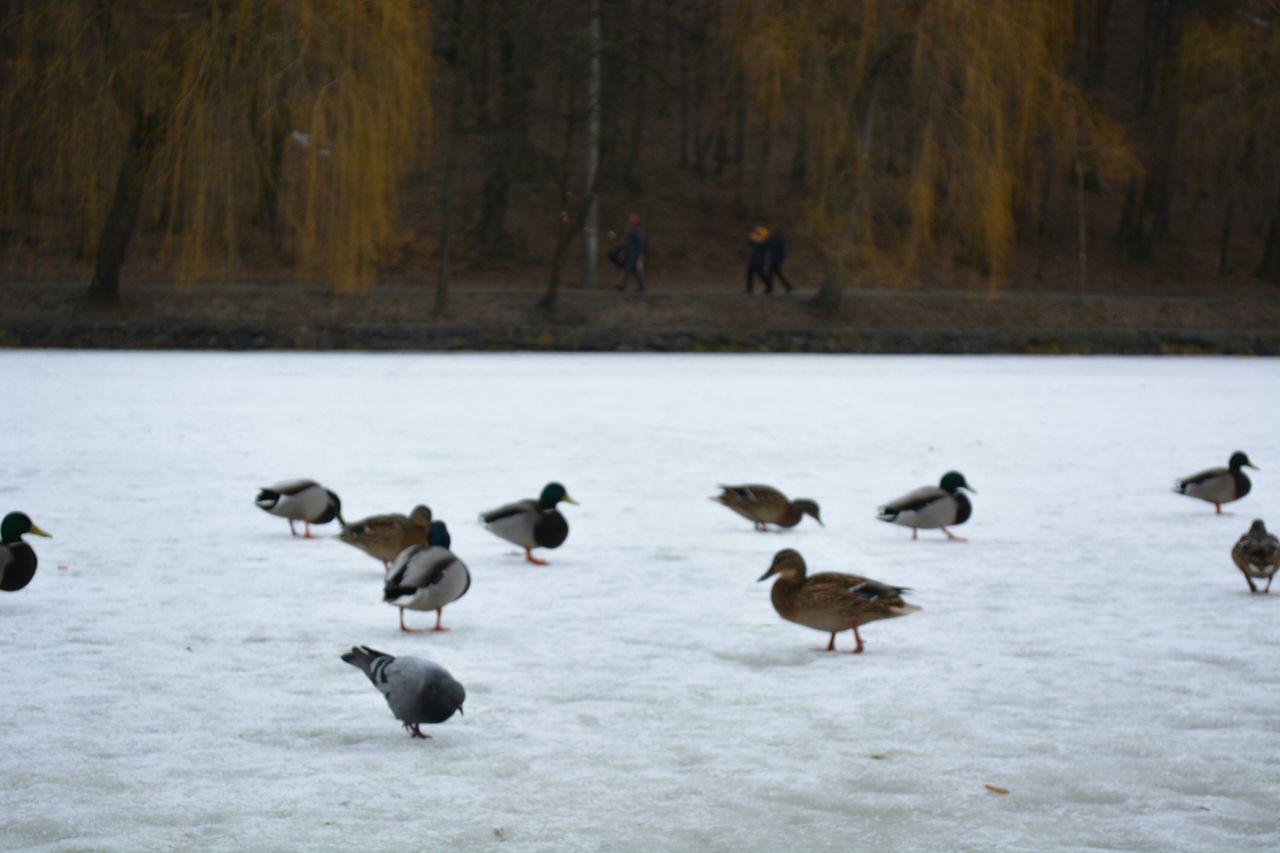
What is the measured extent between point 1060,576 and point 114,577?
421 centimetres

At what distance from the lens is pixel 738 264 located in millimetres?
40031

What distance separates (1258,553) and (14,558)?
5.01 m

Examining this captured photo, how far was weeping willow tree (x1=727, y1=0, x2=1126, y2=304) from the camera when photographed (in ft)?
91.8

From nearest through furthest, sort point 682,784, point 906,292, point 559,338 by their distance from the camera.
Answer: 1. point 682,784
2. point 559,338
3. point 906,292

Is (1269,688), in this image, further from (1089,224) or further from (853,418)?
(1089,224)

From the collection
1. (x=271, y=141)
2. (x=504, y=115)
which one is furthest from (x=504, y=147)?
(x=271, y=141)

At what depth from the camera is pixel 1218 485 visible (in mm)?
9094

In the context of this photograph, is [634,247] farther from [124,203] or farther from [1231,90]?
[1231,90]

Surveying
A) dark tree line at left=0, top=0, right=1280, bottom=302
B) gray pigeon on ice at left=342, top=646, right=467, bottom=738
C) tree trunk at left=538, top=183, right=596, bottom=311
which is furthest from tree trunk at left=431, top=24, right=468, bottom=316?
gray pigeon on ice at left=342, top=646, right=467, bottom=738

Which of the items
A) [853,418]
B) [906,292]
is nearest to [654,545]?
[853,418]

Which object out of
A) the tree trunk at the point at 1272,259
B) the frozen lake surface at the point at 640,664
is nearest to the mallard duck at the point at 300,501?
the frozen lake surface at the point at 640,664

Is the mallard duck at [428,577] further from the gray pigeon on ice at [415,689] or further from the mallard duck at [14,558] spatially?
the mallard duck at [14,558]

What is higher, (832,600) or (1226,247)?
(1226,247)

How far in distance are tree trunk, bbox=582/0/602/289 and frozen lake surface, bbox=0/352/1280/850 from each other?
19227 mm
